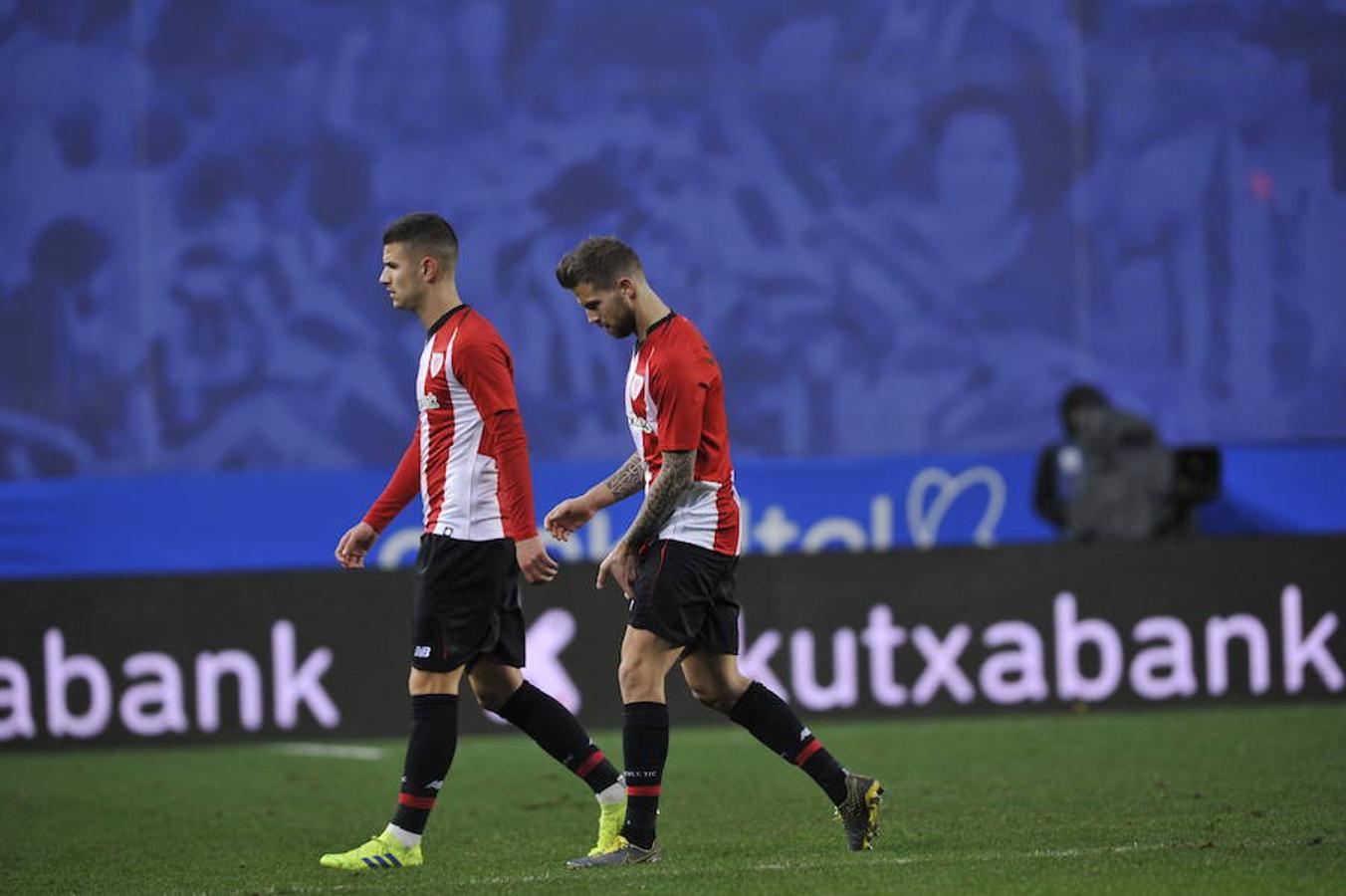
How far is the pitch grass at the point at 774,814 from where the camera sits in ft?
18.9

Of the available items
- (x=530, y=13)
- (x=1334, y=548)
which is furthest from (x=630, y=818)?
(x=530, y=13)

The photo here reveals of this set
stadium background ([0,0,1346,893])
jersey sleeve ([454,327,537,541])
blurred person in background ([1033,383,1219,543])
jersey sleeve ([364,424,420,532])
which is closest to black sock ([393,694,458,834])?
jersey sleeve ([454,327,537,541])

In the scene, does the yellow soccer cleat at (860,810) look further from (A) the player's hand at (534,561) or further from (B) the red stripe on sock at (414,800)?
(B) the red stripe on sock at (414,800)

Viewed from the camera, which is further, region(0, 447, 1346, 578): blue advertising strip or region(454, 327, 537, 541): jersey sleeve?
region(0, 447, 1346, 578): blue advertising strip

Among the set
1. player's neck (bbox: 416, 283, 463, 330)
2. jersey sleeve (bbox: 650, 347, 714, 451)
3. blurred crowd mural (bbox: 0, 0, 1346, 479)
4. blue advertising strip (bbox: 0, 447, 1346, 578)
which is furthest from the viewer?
blurred crowd mural (bbox: 0, 0, 1346, 479)

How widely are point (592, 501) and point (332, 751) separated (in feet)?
15.9

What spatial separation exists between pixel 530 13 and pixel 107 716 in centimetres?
587

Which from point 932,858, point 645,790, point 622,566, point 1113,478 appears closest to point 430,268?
point 622,566

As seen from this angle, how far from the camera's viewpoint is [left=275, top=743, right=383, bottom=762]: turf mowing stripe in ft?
34.2

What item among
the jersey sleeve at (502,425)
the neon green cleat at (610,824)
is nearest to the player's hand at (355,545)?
the jersey sleeve at (502,425)

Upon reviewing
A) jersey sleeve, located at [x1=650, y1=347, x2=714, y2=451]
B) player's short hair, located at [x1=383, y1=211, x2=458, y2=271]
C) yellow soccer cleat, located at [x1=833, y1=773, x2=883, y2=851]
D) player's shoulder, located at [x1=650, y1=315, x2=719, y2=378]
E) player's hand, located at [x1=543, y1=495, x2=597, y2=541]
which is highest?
player's short hair, located at [x1=383, y1=211, x2=458, y2=271]

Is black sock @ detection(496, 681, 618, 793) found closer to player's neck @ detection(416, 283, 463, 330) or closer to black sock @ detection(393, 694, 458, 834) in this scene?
black sock @ detection(393, 694, 458, 834)

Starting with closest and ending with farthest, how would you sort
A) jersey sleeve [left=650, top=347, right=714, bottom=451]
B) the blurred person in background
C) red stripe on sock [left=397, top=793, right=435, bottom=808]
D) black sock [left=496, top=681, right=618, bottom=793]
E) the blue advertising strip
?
1. jersey sleeve [left=650, top=347, right=714, bottom=451]
2. red stripe on sock [left=397, top=793, right=435, bottom=808]
3. black sock [left=496, top=681, right=618, bottom=793]
4. the blurred person in background
5. the blue advertising strip

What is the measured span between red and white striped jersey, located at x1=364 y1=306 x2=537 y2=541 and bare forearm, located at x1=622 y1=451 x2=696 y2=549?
0.35 m
